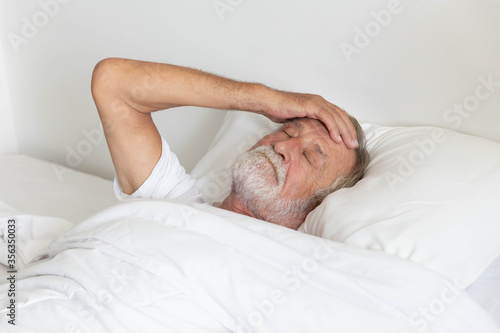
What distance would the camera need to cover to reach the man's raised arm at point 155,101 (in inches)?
60.0

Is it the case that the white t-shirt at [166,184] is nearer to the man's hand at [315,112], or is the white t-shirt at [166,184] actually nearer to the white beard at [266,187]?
the white beard at [266,187]

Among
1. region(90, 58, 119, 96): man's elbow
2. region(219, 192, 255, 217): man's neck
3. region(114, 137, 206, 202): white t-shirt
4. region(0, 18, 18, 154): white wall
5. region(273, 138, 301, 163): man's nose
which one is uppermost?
region(273, 138, 301, 163): man's nose

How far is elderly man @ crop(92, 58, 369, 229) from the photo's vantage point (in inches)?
60.3

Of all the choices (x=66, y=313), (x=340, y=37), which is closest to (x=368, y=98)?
(x=340, y=37)

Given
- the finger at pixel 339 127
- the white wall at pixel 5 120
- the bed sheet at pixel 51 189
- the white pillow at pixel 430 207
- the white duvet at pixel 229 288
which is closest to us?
the white duvet at pixel 229 288

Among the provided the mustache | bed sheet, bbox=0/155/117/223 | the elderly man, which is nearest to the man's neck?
the elderly man

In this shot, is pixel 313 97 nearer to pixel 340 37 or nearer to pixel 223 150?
pixel 340 37

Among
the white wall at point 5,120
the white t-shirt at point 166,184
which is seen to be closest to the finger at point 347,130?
the white t-shirt at point 166,184

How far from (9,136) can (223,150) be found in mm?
1219

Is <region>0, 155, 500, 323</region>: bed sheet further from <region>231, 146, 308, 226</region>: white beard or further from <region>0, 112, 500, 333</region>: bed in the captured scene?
<region>231, 146, 308, 226</region>: white beard

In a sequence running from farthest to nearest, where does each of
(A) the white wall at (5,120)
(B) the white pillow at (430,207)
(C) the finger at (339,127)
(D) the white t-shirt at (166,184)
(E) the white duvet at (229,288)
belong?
1. (A) the white wall at (5,120)
2. (D) the white t-shirt at (166,184)
3. (C) the finger at (339,127)
4. (B) the white pillow at (430,207)
5. (E) the white duvet at (229,288)

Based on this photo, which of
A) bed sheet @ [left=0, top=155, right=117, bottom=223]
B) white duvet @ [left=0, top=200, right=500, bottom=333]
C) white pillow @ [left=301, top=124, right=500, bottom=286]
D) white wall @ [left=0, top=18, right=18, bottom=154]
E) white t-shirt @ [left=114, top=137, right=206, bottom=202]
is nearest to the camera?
white duvet @ [left=0, top=200, right=500, bottom=333]

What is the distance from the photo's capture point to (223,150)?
72.5 inches

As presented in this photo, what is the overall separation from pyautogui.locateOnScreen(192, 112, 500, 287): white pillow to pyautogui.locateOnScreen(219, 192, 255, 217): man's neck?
187 mm
